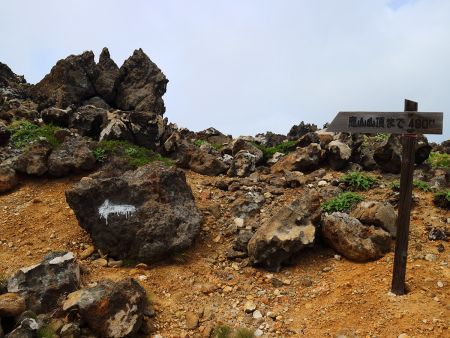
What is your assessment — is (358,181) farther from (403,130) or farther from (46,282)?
(46,282)

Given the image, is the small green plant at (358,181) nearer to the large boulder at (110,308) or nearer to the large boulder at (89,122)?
the large boulder at (110,308)

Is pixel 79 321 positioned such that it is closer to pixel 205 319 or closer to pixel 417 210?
pixel 205 319

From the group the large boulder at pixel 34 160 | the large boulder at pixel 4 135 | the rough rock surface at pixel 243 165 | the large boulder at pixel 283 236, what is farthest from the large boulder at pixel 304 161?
the large boulder at pixel 4 135

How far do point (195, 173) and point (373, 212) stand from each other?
20.8 ft

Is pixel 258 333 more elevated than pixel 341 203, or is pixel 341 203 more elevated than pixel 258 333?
pixel 341 203

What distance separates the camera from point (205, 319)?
800 centimetres

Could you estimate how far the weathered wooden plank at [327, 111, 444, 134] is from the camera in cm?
775

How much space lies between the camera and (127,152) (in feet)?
44.7

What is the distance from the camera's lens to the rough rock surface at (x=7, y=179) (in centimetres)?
1225

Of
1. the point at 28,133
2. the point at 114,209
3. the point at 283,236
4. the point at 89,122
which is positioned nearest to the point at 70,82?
the point at 89,122

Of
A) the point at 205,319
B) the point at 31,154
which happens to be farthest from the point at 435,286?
the point at 31,154

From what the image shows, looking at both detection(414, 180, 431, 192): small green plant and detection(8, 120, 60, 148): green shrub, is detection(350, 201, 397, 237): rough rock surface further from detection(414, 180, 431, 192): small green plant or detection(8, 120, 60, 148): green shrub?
detection(8, 120, 60, 148): green shrub

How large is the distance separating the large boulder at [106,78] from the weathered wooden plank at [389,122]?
17.2 metres

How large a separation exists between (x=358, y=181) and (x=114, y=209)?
21.5 feet
